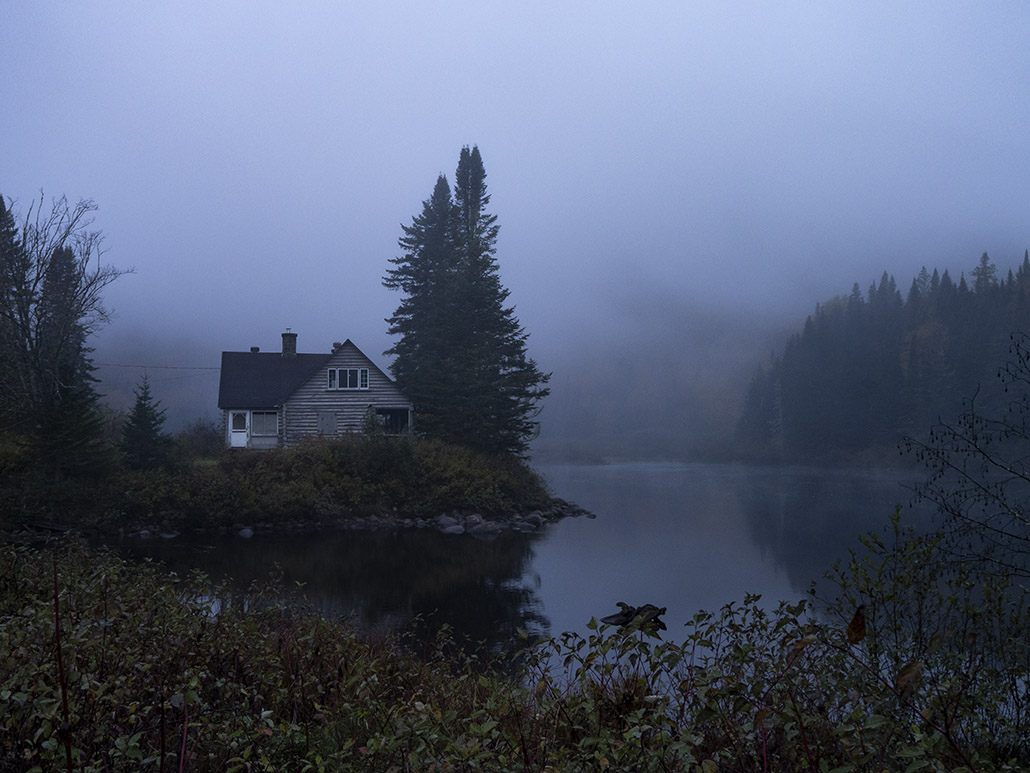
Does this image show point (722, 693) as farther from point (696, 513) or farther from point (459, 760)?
point (696, 513)

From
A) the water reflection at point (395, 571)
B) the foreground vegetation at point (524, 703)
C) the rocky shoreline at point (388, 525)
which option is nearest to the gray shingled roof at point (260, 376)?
the rocky shoreline at point (388, 525)

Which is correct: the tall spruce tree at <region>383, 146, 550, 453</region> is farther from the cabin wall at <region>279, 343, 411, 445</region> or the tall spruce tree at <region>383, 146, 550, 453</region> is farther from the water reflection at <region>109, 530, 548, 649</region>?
the water reflection at <region>109, 530, 548, 649</region>

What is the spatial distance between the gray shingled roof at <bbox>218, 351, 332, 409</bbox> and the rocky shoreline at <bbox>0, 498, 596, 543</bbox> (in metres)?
13.8

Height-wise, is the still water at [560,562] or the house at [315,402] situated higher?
the house at [315,402]

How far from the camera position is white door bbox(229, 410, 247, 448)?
4147 cm

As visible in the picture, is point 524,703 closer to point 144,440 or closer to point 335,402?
point 144,440

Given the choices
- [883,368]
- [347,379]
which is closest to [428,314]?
[347,379]

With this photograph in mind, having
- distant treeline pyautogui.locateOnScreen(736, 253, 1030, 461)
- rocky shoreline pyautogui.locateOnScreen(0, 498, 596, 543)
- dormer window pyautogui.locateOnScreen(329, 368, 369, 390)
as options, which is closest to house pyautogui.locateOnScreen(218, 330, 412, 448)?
dormer window pyautogui.locateOnScreen(329, 368, 369, 390)

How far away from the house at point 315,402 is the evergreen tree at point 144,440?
10312 mm

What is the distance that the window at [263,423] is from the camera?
4181 cm

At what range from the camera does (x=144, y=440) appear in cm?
3011

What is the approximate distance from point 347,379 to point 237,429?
24.5 ft

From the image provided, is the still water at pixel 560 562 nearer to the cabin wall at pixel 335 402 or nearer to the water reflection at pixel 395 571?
the water reflection at pixel 395 571

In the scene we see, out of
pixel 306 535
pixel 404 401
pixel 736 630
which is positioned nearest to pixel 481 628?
pixel 736 630
